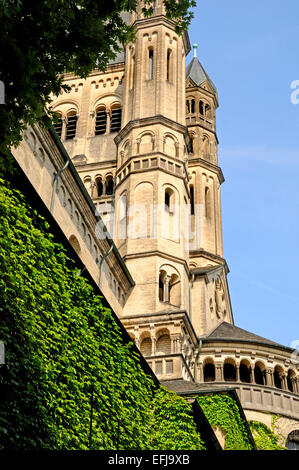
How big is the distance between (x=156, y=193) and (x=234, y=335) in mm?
9031

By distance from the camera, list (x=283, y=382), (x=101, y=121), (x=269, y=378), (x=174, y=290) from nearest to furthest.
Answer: (x=174, y=290)
(x=269, y=378)
(x=283, y=382)
(x=101, y=121)

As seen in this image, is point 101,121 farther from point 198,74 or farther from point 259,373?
point 259,373

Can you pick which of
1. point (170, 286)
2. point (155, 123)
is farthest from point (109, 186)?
point (170, 286)

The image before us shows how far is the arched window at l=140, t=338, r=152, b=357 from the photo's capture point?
32688 millimetres

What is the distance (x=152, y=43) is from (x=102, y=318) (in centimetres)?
2960

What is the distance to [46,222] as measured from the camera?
1452 cm

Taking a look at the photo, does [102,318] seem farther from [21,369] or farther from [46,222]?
[21,369]

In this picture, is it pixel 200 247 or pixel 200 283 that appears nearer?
pixel 200 283

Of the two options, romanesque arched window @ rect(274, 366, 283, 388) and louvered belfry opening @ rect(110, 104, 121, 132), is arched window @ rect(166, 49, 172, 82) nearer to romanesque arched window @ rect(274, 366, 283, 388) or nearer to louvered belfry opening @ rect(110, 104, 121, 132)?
louvered belfry opening @ rect(110, 104, 121, 132)

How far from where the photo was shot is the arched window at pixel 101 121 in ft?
159

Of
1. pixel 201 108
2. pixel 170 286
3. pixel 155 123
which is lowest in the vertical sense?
pixel 170 286

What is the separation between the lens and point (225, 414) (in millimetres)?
27109

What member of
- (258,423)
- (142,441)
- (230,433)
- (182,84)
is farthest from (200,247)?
(142,441)

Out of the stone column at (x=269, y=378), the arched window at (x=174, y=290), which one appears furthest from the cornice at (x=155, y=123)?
the stone column at (x=269, y=378)
